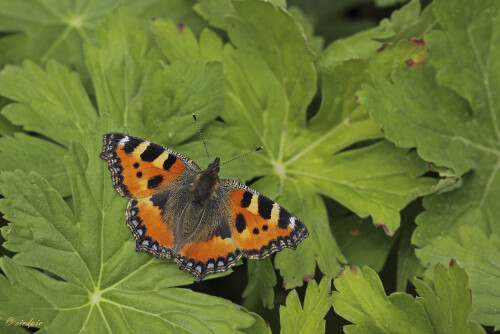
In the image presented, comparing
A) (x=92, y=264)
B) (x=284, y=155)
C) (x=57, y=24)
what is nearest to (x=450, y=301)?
(x=284, y=155)

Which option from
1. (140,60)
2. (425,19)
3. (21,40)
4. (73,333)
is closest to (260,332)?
(73,333)

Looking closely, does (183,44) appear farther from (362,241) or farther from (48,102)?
(362,241)

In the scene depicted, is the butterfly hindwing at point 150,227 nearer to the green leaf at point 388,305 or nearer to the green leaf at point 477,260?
the green leaf at point 388,305

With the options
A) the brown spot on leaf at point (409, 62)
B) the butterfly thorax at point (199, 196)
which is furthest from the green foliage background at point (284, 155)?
the butterfly thorax at point (199, 196)

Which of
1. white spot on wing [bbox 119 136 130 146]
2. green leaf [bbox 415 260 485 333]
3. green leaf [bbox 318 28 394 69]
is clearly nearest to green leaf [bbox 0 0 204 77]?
green leaf [bbox 318 28 394 69]

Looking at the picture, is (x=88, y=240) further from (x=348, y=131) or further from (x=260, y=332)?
(x=348, y=131)
